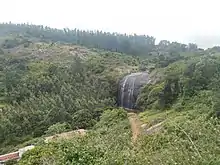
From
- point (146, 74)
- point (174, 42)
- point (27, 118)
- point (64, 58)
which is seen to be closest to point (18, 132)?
point (27, 118)

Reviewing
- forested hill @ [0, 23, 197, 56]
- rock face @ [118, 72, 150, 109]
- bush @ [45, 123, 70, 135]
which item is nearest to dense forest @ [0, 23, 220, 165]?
bush @ [45, 123, 70, 135]

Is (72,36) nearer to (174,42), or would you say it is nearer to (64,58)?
(174,42)

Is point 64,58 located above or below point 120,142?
below

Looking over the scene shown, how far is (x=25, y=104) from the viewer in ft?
Answer: 129

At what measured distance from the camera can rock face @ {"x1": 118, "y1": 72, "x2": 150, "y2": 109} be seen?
159ft

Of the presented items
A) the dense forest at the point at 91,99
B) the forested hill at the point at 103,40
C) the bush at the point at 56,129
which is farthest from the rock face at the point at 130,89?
the forested hill at the point at 103,40

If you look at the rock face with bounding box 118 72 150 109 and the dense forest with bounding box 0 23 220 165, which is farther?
the rock face with bounding box 118 72 150 109

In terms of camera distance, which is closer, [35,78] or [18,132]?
[18,132]

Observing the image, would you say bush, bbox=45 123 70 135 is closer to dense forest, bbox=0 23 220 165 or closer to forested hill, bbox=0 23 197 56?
dense forest, bbox=0 23 220 165

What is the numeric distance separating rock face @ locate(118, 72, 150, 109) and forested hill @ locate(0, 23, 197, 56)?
115 feet

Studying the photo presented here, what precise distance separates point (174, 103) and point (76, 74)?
51.2 ft

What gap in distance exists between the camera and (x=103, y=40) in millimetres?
105250

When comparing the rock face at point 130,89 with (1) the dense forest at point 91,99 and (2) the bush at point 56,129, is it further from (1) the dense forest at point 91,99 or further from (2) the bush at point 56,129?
(2) the bush at point 56,129

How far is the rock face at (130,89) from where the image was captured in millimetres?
48344
